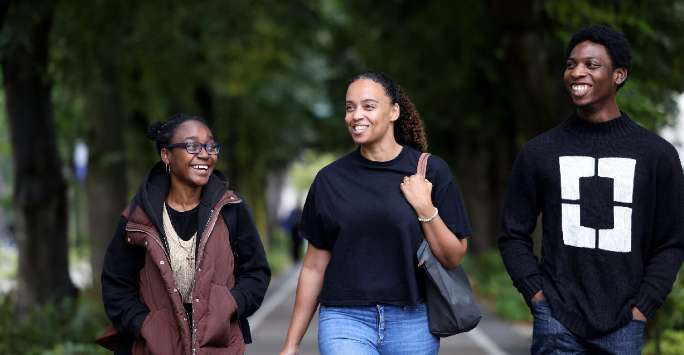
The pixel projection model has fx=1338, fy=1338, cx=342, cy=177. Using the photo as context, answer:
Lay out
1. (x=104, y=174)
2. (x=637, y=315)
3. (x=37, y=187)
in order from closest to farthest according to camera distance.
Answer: (x=637, y=315)
(x=37, y=187)
(x=104, y=174)

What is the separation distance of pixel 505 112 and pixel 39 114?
31.5ft

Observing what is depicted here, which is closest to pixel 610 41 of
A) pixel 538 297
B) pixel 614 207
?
pixel 614 207

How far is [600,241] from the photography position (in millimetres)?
5285

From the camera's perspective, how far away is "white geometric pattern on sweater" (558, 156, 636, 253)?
17.3 feet

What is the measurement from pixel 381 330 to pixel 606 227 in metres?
1.06

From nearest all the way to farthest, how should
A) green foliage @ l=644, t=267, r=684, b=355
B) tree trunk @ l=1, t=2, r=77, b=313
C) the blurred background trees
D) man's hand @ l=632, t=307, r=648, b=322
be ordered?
1. man's hand @ l=632, t=307, r=648, b=322
2. green foliage @ l=644, t=267, r=684, b=355
3. the blurred background trees
4. tree trunk @ l=1, t=2, r=77, b=313

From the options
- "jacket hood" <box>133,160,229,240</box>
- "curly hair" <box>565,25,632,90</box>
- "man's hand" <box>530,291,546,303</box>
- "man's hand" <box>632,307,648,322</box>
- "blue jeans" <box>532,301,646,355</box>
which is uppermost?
"curly hair" <box>565,25,632,90</box>

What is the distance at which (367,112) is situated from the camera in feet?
19.0

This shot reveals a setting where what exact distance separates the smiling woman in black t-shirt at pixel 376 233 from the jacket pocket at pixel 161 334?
0.49m

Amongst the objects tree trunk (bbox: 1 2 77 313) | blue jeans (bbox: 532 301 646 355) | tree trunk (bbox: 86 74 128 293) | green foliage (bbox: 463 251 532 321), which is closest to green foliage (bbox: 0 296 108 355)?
tree trunk (bbox: 1 2 77 313)

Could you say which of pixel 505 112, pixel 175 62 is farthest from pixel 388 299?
pixel 505 112

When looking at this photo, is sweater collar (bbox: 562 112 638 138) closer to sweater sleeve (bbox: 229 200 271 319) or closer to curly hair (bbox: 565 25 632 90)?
curly hair (bbox: 565 25 632 90)

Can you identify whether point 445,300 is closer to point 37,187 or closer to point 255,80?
point 37,187

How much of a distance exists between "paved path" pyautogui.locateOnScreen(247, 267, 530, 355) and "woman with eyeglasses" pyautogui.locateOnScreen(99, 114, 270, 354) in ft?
26.9
